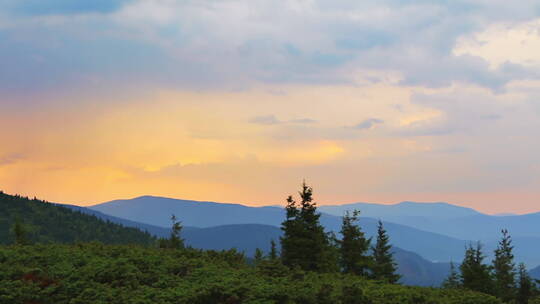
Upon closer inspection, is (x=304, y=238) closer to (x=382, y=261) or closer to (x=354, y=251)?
(x=354, y=251)

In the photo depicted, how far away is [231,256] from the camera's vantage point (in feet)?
91.4

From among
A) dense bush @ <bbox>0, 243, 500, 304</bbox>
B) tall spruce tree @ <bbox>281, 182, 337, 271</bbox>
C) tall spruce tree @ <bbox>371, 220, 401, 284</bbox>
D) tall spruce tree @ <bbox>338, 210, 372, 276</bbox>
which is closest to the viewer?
dense bush @ <bbox>0, 243, 500, 304</bbox>

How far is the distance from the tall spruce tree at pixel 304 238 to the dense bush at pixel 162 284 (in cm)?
1129

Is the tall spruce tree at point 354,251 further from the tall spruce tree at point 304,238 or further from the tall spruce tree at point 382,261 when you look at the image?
the tall spruce tree at point 304,238

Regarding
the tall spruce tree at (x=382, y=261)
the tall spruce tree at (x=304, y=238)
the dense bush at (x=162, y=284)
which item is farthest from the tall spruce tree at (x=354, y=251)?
the dense bush at (x=162, y=284)

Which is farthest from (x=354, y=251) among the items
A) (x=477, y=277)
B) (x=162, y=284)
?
(x=162, y=284)

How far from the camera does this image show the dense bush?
17.2 metres

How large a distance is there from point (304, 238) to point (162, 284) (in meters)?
17.2

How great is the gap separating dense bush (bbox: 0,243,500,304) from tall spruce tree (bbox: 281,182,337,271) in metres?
11.3

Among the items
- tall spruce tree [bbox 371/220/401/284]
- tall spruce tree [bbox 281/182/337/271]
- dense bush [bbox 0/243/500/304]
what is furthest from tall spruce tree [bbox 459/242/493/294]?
dense bush [bbox 0/243/500/304]

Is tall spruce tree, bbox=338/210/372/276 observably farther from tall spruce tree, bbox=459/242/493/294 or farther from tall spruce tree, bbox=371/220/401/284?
tall spruce tree, bbox=459/242/493/294

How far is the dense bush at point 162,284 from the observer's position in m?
17.2

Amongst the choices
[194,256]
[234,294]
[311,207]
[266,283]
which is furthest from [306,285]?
[311,207]

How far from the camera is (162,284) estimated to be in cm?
1920
